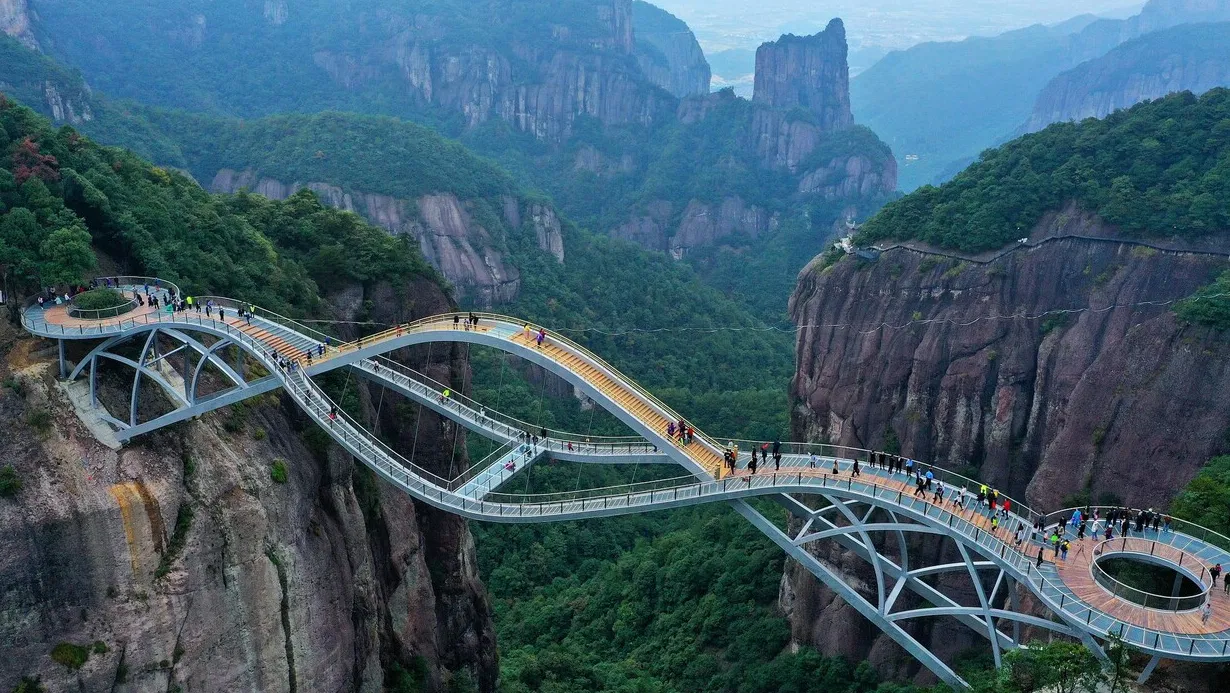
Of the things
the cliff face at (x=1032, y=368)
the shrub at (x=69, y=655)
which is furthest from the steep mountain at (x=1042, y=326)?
the shrub at (x=69, y=655)

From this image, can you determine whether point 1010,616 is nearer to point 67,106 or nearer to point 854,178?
point 67,106

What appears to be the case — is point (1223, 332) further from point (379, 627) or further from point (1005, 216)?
point (379, 627)

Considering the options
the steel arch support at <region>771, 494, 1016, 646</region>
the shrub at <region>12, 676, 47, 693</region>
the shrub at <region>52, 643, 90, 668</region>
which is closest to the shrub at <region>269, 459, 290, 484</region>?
the shrub at <region>52, 643, 90, 668</region>

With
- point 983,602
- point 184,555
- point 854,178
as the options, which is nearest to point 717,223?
point 854,178

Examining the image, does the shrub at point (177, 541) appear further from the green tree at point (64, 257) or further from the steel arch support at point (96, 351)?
the green tree at point (64, 257)

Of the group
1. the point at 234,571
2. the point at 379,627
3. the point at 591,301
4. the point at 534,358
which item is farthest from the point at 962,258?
the point at 591,301
